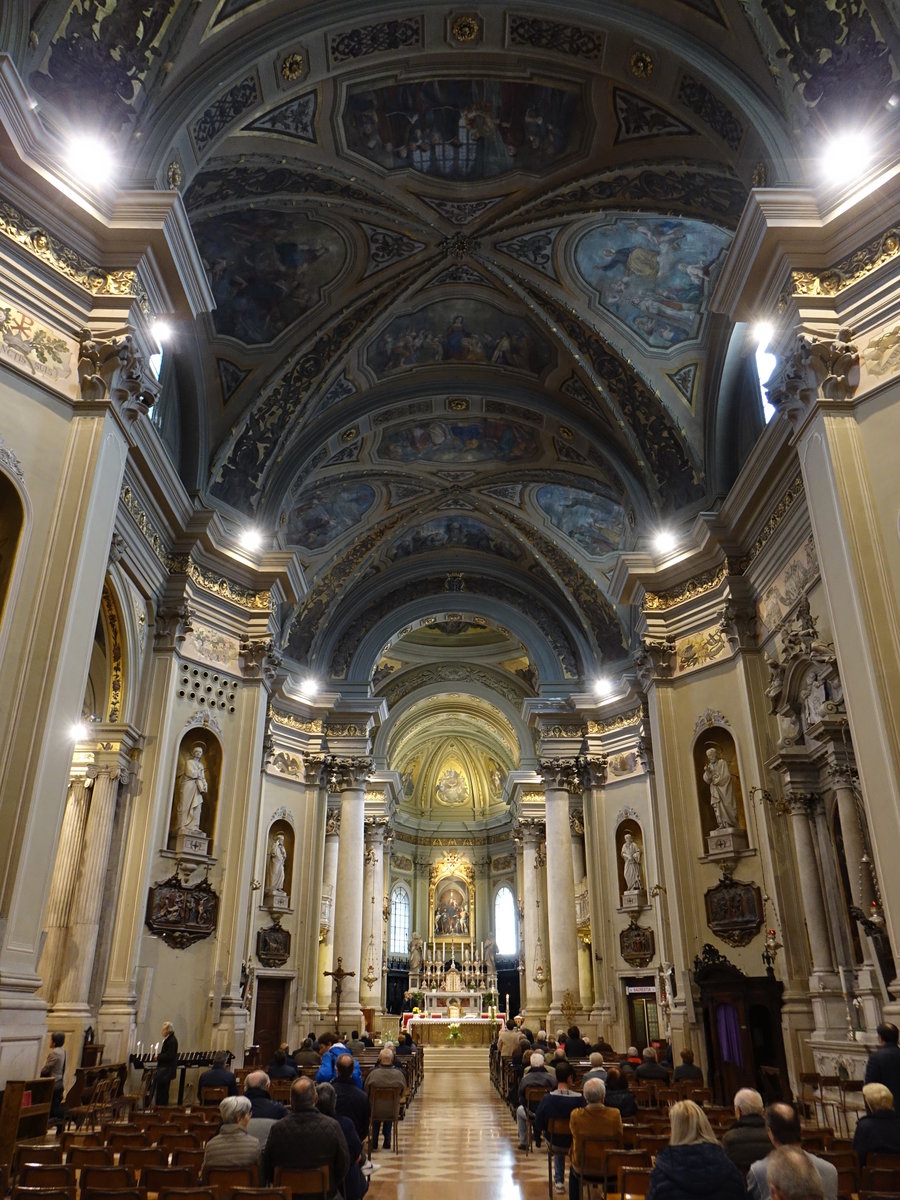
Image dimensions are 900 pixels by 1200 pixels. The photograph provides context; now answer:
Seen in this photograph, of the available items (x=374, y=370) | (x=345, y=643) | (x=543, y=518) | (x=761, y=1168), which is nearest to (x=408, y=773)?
(x=345, y=643)

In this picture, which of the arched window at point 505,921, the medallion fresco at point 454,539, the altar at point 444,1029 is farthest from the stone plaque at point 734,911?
the arched window at point 505,921

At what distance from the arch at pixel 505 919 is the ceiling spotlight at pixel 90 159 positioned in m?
37.8

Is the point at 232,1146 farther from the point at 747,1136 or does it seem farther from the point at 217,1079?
the point at 217,1079

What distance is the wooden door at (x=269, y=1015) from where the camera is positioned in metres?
20.1

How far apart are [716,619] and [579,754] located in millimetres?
9488

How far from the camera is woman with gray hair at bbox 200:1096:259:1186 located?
5.45 metres

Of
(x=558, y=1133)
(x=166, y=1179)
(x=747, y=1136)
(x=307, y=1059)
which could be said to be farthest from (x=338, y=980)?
(x=747, y=1136)

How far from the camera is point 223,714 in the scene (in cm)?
1630

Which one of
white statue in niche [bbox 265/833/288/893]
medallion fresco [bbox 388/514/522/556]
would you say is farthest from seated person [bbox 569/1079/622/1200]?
medallion fresco [bbox 388/514/522/556]

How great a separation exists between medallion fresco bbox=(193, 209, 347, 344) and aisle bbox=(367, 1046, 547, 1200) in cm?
1358

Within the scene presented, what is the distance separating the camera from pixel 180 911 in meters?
14.3

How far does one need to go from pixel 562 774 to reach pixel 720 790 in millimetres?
9672

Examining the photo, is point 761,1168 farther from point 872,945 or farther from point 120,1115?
point 120,1115

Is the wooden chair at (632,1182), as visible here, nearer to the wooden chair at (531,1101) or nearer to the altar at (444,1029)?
the wooden chair at (531,1101)
